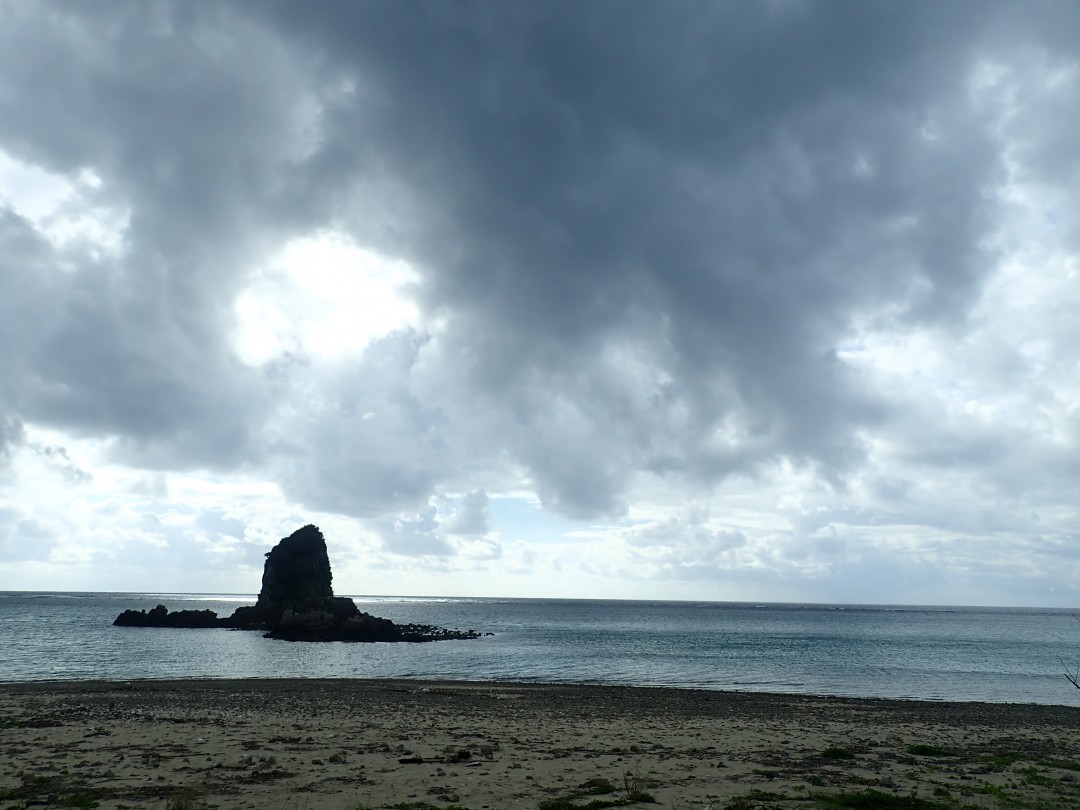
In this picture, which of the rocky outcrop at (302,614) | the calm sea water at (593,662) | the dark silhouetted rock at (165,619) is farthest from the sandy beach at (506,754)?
the dark silhouetted rock at (165,619)

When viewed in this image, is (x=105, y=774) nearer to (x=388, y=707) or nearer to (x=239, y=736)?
(x=239, y=736)

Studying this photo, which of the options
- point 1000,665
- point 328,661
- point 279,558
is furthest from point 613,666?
point 279,558

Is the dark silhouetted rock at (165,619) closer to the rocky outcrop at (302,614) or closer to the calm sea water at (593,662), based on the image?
the rocky outcrop at (302,614)

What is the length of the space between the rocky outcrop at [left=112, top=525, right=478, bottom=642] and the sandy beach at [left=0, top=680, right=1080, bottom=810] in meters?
72.7

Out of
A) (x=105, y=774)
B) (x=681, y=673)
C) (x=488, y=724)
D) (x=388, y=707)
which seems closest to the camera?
(x=105, y=774)

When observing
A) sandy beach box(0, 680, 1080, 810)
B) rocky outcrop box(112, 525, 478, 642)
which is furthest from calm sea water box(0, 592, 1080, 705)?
sandy beach box(0, 680, 1080, 810)

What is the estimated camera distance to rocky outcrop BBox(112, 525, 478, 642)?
107000 mm

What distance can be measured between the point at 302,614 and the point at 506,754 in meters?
104

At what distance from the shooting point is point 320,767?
60.5 ft

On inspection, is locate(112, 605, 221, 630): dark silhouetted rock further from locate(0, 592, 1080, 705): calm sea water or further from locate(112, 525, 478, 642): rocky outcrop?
locate(0, 592, 1080, 705): calm sea water

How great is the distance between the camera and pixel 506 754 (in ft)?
68.9

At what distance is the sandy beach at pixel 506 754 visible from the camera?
15578 millimetres

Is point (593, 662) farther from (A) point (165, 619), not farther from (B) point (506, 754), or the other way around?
(A) point (165, 619)

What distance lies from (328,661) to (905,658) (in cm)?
6583
